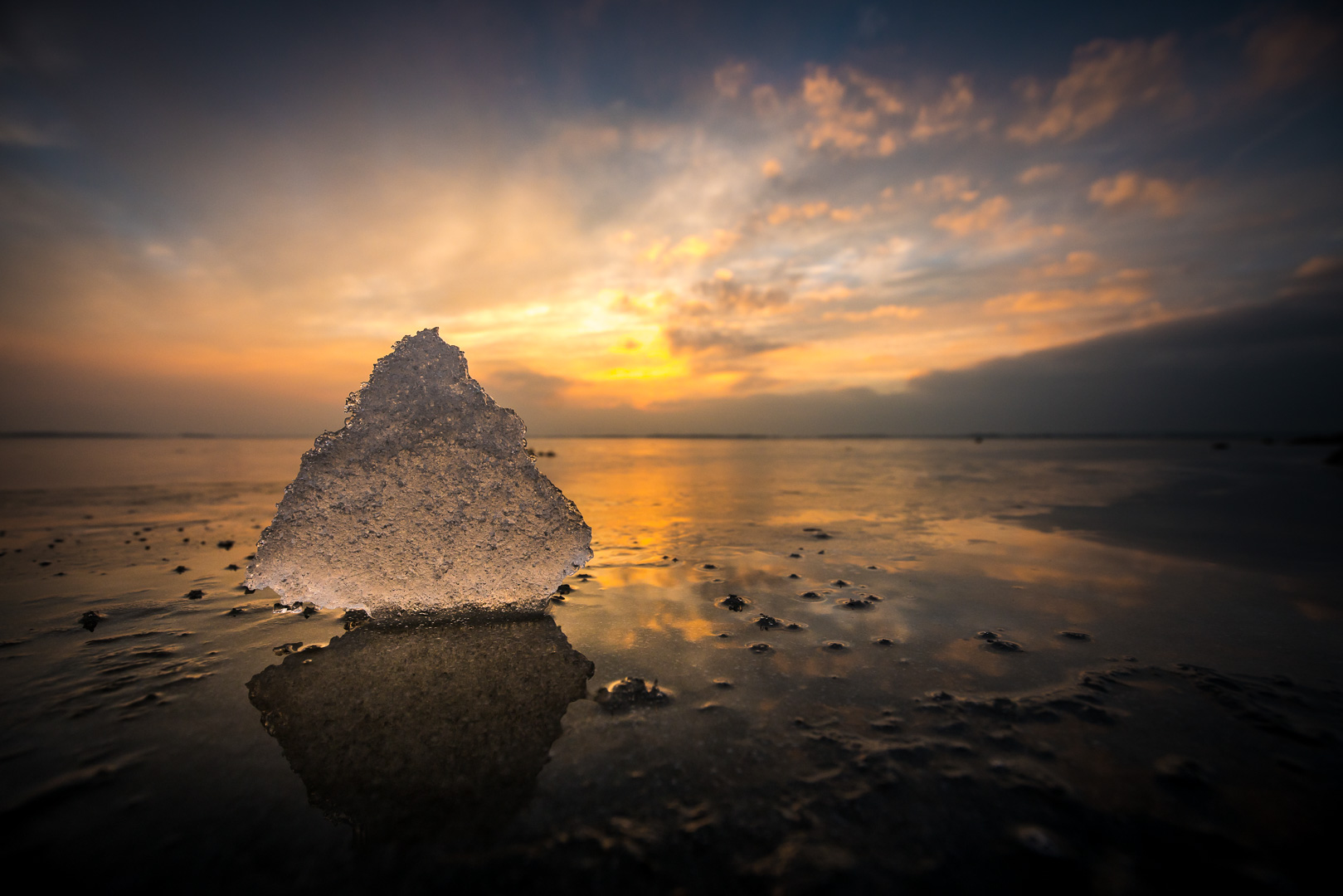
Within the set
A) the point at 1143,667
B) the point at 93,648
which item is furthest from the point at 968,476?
the point at 93,648

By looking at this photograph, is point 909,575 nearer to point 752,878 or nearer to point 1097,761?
point 1097,761

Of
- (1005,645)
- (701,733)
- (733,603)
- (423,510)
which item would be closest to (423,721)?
Result: (701,733)

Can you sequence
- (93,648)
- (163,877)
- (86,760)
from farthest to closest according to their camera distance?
(93,648), (86,760), (163,877)

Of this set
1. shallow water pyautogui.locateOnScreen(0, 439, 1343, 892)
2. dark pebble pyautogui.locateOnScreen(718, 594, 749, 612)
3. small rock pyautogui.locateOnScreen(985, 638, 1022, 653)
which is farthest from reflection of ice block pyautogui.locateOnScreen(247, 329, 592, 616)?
small rock pyautogui.locateOnScreen(985, 638, 1022, 653)

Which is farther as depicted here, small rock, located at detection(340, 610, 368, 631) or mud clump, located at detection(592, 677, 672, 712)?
small rock, located at detection(340, 610, 368, 631)

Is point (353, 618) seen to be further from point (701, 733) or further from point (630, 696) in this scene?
point (701, 733)

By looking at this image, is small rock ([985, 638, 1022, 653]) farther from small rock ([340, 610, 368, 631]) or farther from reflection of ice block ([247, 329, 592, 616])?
small rock ([340, 610, 368, 631])
